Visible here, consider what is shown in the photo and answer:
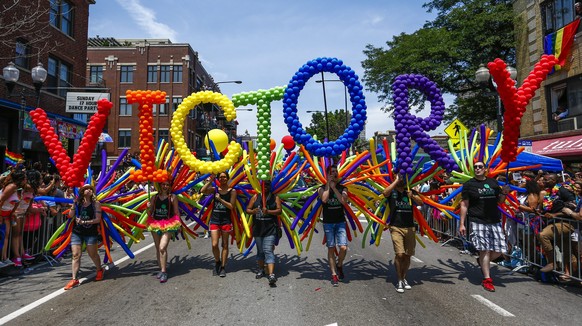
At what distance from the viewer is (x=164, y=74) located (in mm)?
34469

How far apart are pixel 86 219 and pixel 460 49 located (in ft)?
64.9

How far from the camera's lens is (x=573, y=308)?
445 cm

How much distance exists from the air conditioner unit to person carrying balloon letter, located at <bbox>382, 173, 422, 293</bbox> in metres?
13.4

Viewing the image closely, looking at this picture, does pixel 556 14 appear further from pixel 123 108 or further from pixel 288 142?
pixel 123 108

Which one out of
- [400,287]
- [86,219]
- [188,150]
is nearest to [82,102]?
[86,219]

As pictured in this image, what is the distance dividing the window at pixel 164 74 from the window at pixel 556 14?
1164 inches

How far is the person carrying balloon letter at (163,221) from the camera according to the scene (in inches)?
223

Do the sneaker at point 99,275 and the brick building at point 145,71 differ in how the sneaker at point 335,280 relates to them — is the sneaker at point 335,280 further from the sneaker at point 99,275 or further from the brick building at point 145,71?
the brick building at point 145,71

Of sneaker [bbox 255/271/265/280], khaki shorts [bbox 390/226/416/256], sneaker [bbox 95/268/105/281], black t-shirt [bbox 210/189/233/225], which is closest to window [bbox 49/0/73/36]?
sneaker [bbox 95/268/105/281]

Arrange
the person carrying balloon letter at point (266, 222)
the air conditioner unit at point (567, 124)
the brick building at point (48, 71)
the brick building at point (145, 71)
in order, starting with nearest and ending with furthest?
1. the person carrying balloon letter at point (266, 222)
2. the brick building at point (48, 71)
3. the air conditioner unit at point (567, 124)
4. the brick building at point (145, 71)

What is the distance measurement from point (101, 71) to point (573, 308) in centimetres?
3891

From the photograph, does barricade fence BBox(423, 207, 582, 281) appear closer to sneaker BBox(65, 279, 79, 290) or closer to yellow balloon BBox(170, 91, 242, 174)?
yellow balloon BBox(170, 91, 242, 174)

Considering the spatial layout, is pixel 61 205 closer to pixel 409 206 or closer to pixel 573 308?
pixel 409 206

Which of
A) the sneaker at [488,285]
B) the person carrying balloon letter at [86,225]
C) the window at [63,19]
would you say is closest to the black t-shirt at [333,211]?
the sneaker at [488,285]
